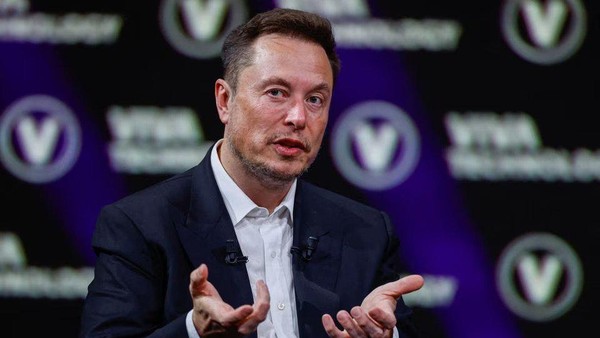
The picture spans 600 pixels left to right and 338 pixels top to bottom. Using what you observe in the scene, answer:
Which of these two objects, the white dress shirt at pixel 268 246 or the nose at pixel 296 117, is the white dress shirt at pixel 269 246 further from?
the nose at pixel 296 117

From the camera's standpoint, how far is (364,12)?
3.83 m

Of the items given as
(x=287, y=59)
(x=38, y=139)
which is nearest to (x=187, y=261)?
(x=287, y=59)

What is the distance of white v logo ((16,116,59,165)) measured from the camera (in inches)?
146

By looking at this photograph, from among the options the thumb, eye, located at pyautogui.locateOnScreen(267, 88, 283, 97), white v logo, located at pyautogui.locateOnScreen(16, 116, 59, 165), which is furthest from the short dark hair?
white v logo, located at pyautogui.locateOnScreen(16, 116, 59, 165)

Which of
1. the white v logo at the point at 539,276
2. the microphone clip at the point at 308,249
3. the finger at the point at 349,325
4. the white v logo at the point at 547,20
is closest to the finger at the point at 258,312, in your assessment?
the finger at the point at 349,325

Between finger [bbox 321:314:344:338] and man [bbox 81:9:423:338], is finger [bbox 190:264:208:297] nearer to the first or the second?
man [bbox 81:9:423:338]

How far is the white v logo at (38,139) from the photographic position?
3.72m

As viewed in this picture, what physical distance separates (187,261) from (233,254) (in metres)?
0.11

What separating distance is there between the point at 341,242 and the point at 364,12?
52.8 inches

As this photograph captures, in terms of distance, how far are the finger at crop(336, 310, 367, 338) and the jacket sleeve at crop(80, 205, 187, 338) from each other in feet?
1.20

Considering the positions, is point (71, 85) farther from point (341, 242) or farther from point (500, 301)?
point (500, 301)

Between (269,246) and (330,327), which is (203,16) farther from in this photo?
(330,327)

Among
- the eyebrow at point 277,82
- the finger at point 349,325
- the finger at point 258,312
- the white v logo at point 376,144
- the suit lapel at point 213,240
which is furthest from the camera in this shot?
the white v logo at point 376,144

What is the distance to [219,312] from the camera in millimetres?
2152
